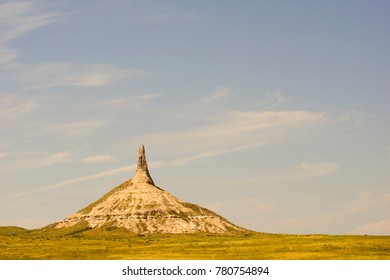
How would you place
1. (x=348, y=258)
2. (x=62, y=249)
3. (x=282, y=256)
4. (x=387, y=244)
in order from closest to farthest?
(x=348, y=258)
(x=282, y=256)
(x=387, y=244)
(x=62, y=249)

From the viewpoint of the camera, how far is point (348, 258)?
300 ft

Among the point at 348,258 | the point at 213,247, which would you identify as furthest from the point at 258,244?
the point at 348,258

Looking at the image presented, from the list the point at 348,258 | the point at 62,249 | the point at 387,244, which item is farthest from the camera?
the point at 62,249

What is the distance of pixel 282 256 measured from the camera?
321 ft

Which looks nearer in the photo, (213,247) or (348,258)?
(348,258)

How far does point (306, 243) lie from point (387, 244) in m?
17.0

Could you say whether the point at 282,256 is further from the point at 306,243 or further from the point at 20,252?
the point at 20,252
